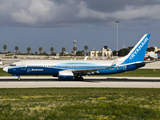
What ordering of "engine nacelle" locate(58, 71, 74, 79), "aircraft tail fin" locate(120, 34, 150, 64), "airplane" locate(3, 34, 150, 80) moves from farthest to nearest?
"aircraft tail fin" locate(120, 34, 150, 64) < "airplane" locate(3, 34, 150, 80) < "engine nacelle" locate(58, 71, 74, 79)

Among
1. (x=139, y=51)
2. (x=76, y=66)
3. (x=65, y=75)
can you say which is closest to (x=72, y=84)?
(x=65, y=75)

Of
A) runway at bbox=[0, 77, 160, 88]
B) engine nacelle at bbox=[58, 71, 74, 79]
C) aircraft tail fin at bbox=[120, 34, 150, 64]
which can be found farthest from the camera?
aircraft tail fin at bbox=[120, 34, 150, 64]

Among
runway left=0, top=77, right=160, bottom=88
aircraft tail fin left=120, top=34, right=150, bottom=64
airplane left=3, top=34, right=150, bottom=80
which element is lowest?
runway left=0, top=77, right=160, bottom=88

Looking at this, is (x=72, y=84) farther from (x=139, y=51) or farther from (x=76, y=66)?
(x=139, y=51)

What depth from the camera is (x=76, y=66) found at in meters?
42.0

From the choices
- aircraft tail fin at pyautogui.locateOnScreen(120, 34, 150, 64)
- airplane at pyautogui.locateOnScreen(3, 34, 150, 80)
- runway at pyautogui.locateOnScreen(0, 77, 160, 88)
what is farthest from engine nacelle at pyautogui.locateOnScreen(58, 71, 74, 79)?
aircraft tail fin at pyautogui.locateOnScreen(120, 34, 150, 64)

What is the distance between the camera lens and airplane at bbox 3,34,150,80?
40094mm

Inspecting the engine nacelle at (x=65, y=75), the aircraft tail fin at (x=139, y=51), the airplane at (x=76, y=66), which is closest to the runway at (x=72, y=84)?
the engine nacelle at (x=65, y=75)

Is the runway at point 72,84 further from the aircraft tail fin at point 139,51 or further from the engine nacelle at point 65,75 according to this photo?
the aircraft tail fin at point 139,51

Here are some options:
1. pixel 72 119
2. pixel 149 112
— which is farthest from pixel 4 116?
pixel 149 112

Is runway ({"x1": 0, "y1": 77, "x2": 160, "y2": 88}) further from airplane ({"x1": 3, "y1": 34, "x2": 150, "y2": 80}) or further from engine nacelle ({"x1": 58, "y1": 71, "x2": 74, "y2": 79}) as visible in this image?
airplane ({"x1": 3, "y1": 34, "x2": 150, "y2": 80})

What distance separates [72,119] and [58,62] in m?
29.0

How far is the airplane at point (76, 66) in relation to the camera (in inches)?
1578

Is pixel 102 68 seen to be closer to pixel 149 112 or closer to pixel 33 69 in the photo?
pixel 33 69
